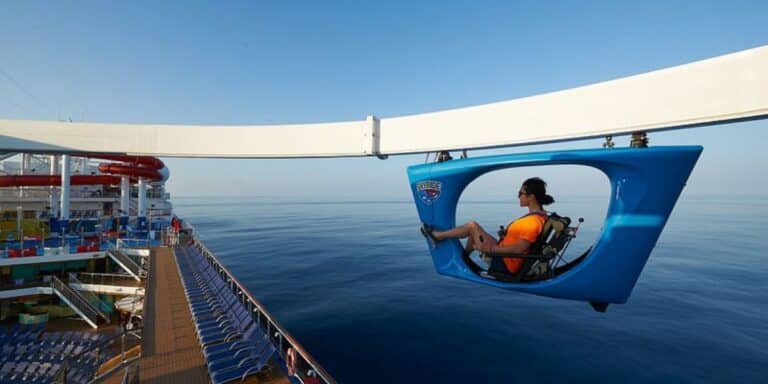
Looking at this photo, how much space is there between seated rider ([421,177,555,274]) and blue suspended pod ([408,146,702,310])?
319 millimetres

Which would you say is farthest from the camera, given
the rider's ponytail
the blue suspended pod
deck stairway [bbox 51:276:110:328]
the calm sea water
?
deck stairway [bbox 51:276:110:328]

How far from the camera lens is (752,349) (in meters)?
11.0

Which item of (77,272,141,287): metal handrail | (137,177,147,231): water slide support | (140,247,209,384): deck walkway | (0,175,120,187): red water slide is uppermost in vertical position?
(0,175,120,187): red water slide

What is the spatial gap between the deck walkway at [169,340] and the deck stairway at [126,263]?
604 centimetres

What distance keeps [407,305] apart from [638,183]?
13.2 meters

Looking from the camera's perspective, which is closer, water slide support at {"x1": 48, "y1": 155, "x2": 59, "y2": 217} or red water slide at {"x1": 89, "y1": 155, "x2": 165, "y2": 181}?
red water slide at {"x1": 89, "y1": 155, "x2": 165, "y2": 181}

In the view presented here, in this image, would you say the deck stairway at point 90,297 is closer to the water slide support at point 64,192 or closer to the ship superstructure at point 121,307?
the ship superstructure at point 121,307

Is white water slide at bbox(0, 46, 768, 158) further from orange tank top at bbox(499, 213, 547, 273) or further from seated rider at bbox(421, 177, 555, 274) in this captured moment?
orange tank top at bbox(499, 213, 547, 273)

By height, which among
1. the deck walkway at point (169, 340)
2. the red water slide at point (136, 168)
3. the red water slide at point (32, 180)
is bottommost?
the deck walkway at point (169, 340)

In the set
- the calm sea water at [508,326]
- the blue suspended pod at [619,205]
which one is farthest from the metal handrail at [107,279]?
the blue suspended pod at [619,205]

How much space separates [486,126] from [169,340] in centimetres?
894

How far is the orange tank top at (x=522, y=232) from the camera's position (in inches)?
105

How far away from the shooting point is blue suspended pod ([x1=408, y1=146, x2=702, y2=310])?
81.4 inches

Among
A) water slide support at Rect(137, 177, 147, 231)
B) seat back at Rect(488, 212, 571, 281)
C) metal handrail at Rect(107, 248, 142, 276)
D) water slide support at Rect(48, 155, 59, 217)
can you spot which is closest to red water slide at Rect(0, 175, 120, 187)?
water slide support at Rect(48, 155, 59, 217)
